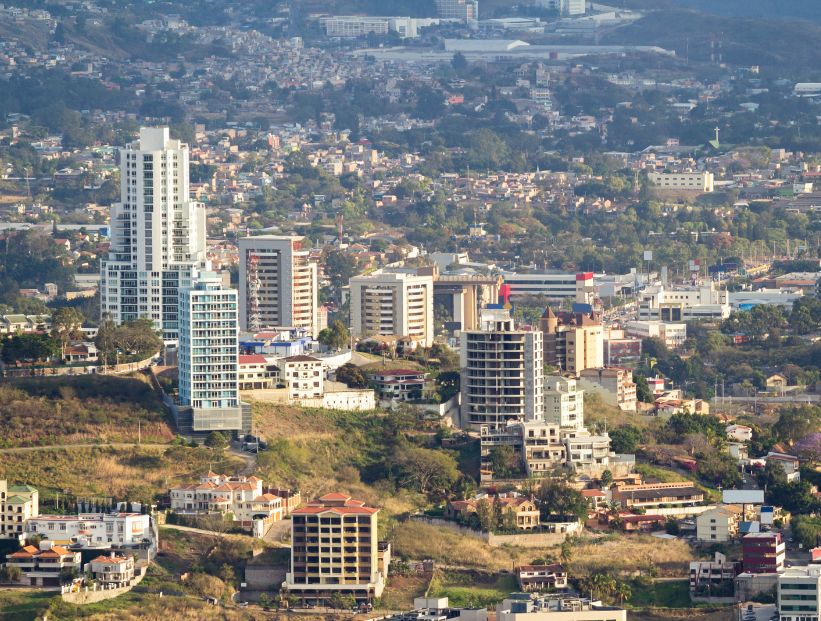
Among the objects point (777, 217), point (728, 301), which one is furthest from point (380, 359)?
point (777, 217)

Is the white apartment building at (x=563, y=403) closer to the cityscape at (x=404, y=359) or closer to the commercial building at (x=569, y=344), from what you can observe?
the cityscape at (x=404, y=359)

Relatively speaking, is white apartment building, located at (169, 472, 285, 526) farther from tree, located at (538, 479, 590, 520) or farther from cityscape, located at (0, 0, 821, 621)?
tree, located at (538, 479, 590, 520)

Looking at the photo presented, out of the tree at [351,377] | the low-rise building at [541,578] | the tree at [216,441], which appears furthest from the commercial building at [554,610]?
the tree at [351,377]

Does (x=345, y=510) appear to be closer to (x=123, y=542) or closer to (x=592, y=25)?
(x=123, y=542)

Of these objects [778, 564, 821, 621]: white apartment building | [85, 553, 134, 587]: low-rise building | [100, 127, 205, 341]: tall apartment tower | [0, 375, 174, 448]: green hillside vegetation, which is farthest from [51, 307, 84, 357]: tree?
[778, 564, 821, 621]: white apartment building

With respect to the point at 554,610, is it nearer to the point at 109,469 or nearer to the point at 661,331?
the point at 109,469
